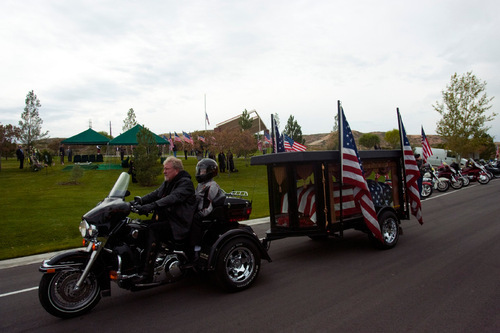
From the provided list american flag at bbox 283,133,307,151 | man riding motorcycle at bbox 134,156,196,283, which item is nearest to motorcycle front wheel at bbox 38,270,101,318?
man riding motorcycle at bbox 134,156,196,283

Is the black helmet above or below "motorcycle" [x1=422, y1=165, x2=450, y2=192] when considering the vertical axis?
above

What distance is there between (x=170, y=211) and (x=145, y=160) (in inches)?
668

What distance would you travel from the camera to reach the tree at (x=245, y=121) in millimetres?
54219

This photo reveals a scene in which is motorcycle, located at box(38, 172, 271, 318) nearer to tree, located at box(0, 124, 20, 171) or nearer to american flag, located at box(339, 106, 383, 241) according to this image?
american flag, located at box(339, 106, 383, 241)

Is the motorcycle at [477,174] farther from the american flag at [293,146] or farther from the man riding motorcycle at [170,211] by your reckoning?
the man riding motorcycle at [170,211]

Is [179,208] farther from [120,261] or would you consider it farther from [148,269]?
[120,261]

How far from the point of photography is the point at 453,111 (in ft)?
109

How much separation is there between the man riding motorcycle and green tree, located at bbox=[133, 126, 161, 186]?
16.4m

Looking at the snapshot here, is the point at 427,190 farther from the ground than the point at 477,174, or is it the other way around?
the point at 477,174

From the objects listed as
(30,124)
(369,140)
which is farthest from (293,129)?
(30,124)

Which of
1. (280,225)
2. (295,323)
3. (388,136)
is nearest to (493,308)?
(295,323)

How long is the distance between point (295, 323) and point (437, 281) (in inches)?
99.0

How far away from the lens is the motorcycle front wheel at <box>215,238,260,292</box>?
4.67 metres

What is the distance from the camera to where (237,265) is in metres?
4.95
